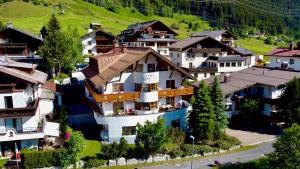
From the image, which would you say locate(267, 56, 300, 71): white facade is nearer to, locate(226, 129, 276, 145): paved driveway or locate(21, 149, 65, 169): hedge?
locate(226, 129, 276, 145): paved driveway

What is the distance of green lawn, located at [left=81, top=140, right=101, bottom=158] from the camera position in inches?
1465

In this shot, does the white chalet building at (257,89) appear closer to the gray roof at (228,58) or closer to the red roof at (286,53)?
the gray roof at (228,58)

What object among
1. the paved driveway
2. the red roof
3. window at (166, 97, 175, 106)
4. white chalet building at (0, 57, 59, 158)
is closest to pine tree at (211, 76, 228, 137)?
the paved driveway

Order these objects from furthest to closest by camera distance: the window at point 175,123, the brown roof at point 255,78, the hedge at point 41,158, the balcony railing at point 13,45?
the balcony railing at point 13,45
the brown roof at point 255,78
the window at point 175,123
the hedge at point 41,158

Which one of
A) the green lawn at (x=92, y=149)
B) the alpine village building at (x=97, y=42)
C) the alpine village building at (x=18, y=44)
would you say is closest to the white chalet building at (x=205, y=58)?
the alpine village building at (x=97, y=42)

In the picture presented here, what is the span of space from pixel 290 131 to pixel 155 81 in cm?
1830

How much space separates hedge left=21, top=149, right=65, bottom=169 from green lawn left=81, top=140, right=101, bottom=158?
324 centimetres

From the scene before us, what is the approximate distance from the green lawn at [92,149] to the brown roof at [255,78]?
19.6m

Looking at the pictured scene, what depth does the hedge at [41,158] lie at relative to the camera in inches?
1344

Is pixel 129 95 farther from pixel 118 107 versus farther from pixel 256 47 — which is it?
pixel 256 47

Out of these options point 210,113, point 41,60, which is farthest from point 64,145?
point 41,60

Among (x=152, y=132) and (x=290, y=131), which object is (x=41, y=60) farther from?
(x=290, y=131)

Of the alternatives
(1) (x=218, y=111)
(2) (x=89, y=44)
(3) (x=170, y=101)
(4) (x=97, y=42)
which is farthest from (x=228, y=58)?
(2) (x=89, y=44)

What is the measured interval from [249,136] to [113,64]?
2065 centimetres
